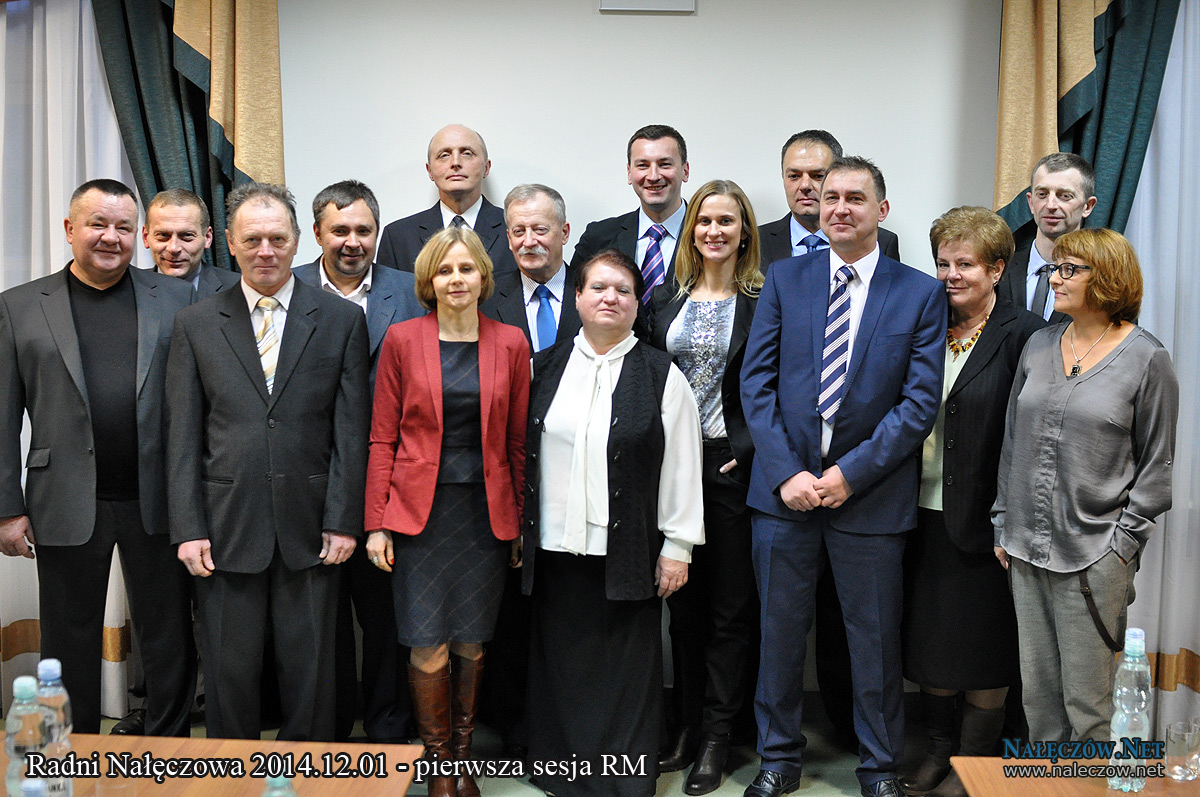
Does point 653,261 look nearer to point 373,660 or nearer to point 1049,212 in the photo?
point 1049,212

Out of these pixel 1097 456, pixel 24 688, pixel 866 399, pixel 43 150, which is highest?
pixel 43 150

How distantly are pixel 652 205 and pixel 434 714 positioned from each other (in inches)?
74.6

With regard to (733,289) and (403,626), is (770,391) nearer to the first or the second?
(733,289)

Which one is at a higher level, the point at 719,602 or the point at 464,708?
the point at 719,602

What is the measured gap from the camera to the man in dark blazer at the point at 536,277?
132 inches

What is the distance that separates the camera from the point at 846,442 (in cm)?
294

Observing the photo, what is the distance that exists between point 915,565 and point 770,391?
0.74 meters

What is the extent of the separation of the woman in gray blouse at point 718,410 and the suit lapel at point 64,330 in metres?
1.76

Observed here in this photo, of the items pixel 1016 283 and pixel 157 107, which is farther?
pixel 157 107

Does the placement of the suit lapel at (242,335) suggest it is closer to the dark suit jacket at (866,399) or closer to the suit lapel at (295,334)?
the suit lapel at (295,334)

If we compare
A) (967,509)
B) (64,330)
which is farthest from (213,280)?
(967,509)

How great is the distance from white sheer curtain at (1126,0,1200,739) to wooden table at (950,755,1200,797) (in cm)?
186

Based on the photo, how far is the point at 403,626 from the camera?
290cm

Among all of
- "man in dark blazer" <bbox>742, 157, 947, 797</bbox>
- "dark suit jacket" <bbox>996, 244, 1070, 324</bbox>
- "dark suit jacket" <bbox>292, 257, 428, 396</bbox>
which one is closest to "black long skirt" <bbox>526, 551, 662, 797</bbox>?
"man in dark blazer" <bbox>742, 157, 947, 797</bbox>
